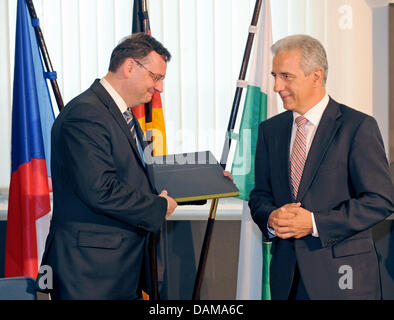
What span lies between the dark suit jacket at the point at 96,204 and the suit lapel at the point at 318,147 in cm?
64

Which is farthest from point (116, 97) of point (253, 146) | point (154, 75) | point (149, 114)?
point (253, 146)

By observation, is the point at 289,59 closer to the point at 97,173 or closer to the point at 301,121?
the point at 301,121

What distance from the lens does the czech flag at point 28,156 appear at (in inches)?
126

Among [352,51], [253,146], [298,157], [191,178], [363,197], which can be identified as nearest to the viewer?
[363,197]

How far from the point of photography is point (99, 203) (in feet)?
6.70

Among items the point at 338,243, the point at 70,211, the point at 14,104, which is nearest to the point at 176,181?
the point at 70,211

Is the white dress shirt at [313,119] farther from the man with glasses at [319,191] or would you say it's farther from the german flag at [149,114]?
the german flag at [149,114]

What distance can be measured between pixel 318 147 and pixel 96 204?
3.06 feet

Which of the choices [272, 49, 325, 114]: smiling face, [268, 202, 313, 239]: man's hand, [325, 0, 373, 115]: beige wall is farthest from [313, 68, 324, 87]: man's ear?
[325, 0, 373, 115]: beige wall

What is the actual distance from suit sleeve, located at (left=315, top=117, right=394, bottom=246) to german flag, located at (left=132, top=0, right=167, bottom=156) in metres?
1.52

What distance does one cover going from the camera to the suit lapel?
2.04 metres

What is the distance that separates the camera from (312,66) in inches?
84.8

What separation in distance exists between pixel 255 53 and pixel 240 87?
12.8 inches

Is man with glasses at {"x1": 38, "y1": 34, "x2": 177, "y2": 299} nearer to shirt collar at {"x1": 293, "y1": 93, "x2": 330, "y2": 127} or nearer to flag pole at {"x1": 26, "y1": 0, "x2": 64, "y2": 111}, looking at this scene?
shirt collar at {"x1": 293, "y1": 93, "x2": 330, "y2": 127}
